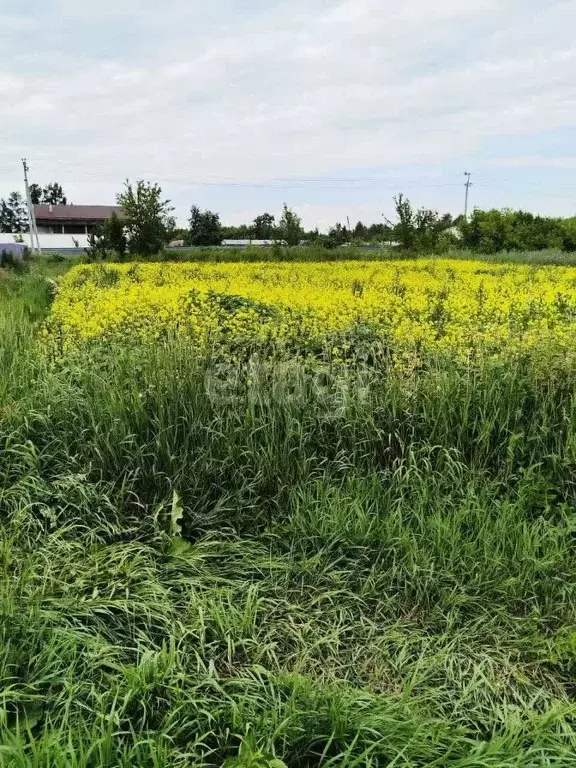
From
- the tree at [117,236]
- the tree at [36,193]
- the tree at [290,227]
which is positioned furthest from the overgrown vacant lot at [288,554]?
the tree at [36,193]

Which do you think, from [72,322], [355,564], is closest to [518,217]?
[72,322]

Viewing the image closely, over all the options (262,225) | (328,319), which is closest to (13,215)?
(262,225)

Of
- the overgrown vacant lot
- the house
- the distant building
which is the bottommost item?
the overgrown vacant lot

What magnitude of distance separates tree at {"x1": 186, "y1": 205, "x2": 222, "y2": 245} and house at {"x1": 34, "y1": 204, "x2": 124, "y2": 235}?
16.2m

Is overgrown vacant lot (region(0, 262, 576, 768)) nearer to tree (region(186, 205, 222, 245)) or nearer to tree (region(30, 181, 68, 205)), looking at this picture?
tree (region(186, 205, 222, 245))

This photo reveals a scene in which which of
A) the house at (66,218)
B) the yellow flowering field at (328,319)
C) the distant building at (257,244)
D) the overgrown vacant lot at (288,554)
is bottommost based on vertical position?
the overgrown vacant lot at (288,554)

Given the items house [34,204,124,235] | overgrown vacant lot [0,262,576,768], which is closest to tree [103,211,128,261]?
overgrown vacant lot [0,262,576,768]

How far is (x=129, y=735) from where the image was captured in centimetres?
212

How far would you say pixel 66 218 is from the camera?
6981 centimetres

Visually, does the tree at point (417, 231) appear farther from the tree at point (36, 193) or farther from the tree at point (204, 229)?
the tree at point (36, 193)

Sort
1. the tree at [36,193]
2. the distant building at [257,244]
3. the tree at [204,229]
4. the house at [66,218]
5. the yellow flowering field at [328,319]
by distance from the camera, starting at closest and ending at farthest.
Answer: the yellow flowering field at [328,319] → the distant building at [257,244] → the tree at [204,229] → the house at [66,218] → the tree at [36,193]

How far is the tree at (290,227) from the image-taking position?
33.0 meters

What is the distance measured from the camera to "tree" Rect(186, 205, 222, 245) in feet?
179

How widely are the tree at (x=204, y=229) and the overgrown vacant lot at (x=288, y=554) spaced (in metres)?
50.7
